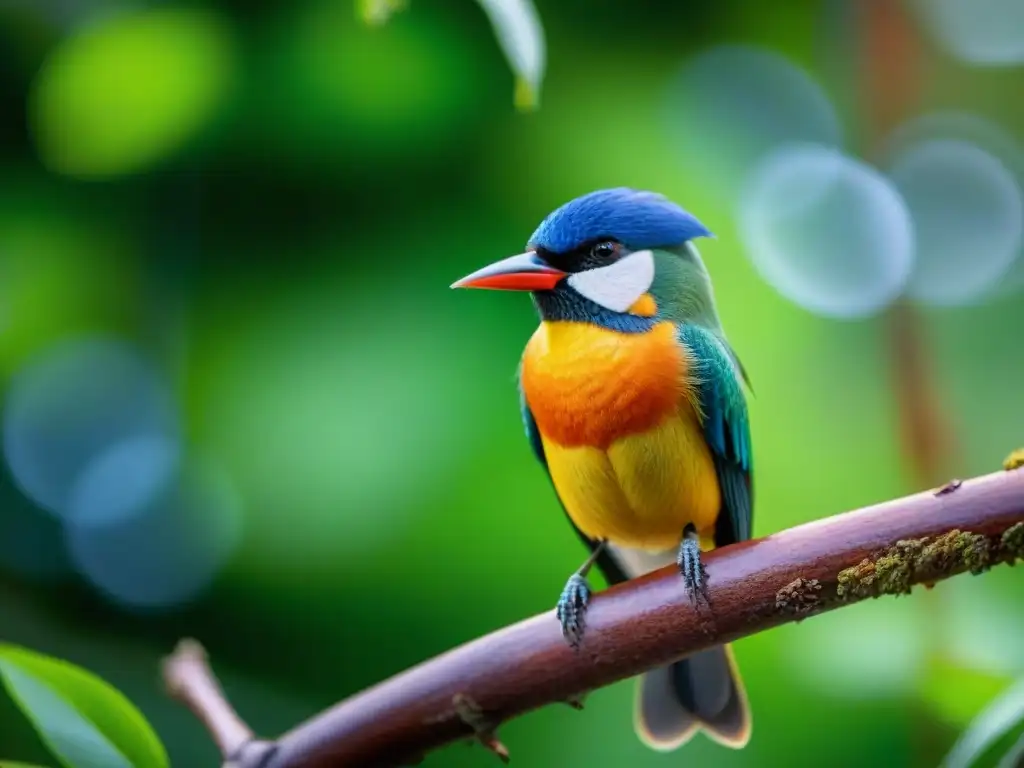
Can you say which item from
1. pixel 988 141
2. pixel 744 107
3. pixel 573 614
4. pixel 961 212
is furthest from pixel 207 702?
pixel 988 141

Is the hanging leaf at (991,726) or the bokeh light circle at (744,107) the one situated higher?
the bokeh light circle at (744,107)

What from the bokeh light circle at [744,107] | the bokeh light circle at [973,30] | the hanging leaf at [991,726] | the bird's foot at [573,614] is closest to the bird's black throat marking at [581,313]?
the bird's foot at [573,614]

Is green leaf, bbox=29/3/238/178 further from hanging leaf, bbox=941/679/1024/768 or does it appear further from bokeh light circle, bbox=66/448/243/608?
hanging leaf, bbox=941/679/1024/768

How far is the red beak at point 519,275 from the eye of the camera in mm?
1005

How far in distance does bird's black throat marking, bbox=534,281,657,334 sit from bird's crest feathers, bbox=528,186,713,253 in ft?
0.20

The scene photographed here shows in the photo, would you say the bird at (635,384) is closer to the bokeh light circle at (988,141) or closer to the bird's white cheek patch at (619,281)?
the bird's white cheek patch at (619,281)

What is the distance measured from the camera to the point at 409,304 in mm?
1850

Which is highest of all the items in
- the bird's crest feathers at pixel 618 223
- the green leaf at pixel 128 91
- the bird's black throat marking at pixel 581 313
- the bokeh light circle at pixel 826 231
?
the green leaf at pixel 128 91

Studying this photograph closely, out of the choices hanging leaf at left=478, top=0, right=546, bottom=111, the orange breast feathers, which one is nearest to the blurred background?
the orange breast feathers

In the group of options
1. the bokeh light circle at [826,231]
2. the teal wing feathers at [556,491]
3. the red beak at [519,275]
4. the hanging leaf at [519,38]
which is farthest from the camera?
the bokeh light circle at [826,231]

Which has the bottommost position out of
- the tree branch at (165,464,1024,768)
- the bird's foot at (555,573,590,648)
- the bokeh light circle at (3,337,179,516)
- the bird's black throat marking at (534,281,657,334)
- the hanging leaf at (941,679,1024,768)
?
the hanging leaf at (941,679,1024,768)

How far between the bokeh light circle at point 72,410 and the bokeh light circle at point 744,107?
1055 millimetres

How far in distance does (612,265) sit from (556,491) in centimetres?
30

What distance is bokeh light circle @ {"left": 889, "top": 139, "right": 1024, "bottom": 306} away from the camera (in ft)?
6.21
